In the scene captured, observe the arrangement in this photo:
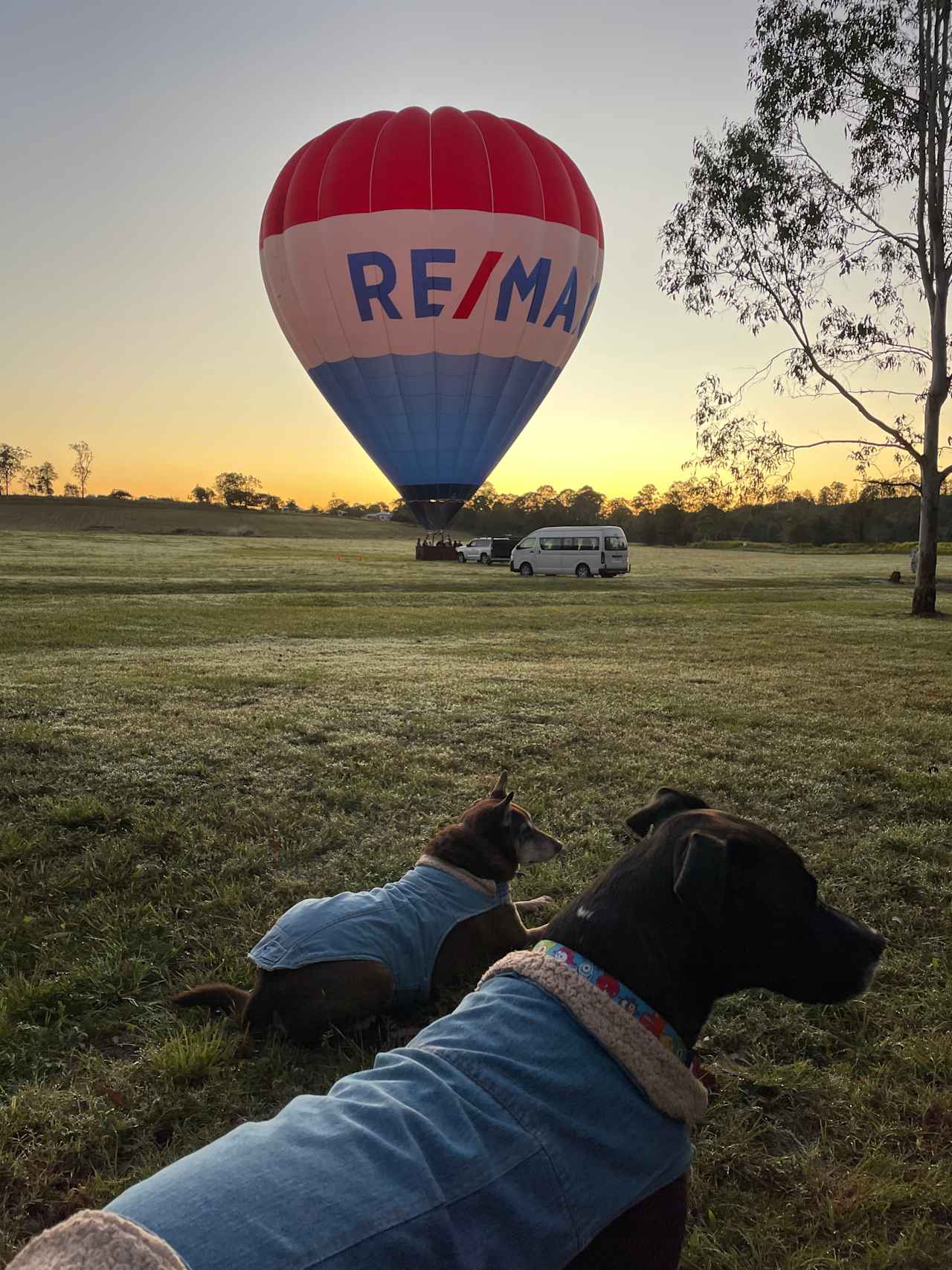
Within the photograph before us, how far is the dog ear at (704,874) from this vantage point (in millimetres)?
1898

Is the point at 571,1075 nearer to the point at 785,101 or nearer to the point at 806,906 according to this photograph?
the point at 806,906

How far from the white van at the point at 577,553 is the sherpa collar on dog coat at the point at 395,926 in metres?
36.5

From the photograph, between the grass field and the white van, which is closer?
the grass field

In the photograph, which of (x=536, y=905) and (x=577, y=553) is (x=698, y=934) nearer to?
(x=536, y=905)

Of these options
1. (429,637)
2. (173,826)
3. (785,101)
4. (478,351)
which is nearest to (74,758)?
(173,826)

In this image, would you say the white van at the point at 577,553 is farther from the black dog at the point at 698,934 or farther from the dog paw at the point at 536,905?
the black dog at the point at 698,934

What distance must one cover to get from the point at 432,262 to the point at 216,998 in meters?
22.2

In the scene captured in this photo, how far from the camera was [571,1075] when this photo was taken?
67.4 inches

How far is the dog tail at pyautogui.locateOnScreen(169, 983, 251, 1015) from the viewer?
333 cm

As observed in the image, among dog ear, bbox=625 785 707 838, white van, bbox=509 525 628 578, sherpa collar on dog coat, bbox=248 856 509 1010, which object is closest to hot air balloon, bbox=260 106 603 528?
white van, bbox=509 525 628 578

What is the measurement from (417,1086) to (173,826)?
3944 millimetres

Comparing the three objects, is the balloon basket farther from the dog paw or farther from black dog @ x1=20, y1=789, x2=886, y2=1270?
black dog @ x1=20, y1=789, x2=886, y2=1270

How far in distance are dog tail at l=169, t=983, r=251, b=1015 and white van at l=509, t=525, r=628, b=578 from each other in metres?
36.8

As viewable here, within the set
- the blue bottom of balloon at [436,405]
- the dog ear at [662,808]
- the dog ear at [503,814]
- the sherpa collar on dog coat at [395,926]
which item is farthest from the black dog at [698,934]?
the blue bottom of balloon at [436,405]
